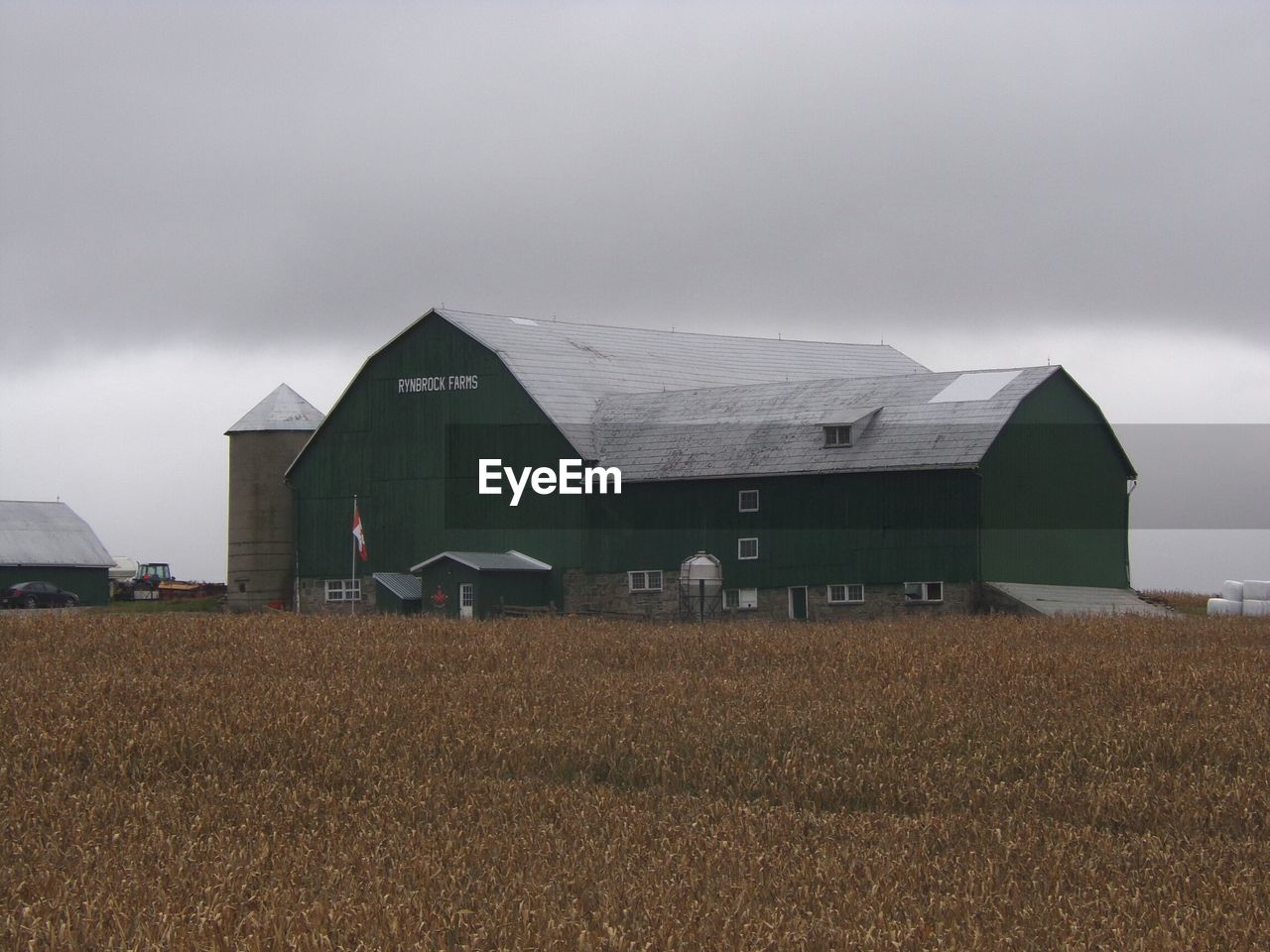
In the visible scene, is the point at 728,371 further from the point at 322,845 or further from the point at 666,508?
the point at 322,845

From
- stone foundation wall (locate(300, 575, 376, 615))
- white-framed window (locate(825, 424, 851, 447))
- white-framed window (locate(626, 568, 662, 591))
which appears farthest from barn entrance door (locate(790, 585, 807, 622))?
stone foundation wall (locate(300, 575, 376, 615))

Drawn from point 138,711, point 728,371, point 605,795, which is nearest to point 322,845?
point 605,795

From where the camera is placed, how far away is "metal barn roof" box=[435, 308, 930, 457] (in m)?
49.0

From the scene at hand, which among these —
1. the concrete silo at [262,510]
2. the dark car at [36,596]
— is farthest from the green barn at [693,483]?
the dark car at [36,596]

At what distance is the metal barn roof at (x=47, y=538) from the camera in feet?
219

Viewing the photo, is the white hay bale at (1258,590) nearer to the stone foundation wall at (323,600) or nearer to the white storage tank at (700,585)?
the white storage tank at (700,585)

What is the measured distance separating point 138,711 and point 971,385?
30584mm

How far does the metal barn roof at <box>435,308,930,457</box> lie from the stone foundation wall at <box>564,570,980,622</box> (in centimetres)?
401

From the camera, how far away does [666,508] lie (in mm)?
46000

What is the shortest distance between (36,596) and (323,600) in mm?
18901

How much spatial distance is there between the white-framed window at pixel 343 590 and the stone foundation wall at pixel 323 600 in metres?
0.13

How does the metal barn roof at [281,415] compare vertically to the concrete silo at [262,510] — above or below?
above

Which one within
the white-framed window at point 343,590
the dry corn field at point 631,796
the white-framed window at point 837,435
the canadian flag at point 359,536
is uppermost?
the white-framed window at point 837,435

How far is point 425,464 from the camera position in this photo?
49.8 meters
